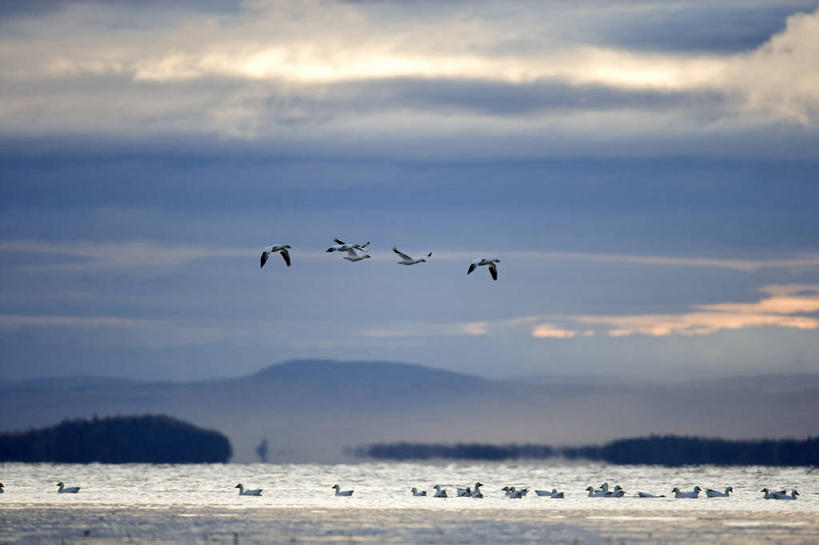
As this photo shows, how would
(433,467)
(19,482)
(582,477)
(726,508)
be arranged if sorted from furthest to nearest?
(433,467) → (582,477) → (19,482) → (726,508)

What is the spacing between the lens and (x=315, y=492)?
76375 millimetres

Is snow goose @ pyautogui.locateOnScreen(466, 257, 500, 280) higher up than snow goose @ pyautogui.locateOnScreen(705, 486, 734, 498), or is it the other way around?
snow goose @ pyautogui.locateOnScreen(466, 257, 500, 280)

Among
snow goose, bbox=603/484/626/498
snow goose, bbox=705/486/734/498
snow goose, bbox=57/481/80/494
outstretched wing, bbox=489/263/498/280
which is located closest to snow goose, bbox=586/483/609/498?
snow goose, bbox=603/484/626/498

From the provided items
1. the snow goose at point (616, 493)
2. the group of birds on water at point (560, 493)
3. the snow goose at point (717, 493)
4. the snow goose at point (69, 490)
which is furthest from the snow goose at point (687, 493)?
the snow goose at point (69, 490)

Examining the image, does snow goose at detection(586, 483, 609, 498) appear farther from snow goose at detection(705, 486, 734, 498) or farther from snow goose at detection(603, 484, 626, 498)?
snow goose at detection(705, 486, 734, 498)

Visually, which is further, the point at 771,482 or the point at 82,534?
the point at 771,482

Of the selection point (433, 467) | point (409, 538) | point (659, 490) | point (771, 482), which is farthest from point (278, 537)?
point (433, 467)

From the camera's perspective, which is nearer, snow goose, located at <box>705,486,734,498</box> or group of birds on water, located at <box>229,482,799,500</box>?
group of birds on water, located at <box>229,482,799,500</box>

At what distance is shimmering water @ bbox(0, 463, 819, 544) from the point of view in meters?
50.9

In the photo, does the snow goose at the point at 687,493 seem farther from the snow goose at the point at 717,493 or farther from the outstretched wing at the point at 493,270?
the outstretched wing at the point at 493,270

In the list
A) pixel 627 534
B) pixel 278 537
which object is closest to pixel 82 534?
pixel 278 537

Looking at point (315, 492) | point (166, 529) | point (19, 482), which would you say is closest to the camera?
point (166, 529)

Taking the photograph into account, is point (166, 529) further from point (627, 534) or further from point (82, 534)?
point (627, 534)

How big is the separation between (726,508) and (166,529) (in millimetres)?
28435
